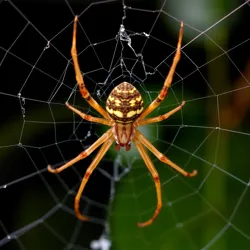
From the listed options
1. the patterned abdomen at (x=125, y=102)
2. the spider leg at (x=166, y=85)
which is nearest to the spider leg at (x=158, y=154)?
the spider leg at (x=166, y=85)

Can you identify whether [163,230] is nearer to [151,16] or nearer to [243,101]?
[243,101]

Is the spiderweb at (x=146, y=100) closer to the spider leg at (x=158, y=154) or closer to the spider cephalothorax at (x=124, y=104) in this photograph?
the spider leg at (x=158, y=154)

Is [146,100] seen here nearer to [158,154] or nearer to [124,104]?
[158,154]

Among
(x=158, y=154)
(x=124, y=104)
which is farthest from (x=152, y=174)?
(x=124, y=104)

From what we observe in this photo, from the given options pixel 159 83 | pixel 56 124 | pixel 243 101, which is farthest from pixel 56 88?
pixel 243 101

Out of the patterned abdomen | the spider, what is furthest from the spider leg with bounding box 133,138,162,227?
the patterned abdomen

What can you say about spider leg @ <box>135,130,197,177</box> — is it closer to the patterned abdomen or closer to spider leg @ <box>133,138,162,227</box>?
spider leg @ <box>133,138,162,227</box>
